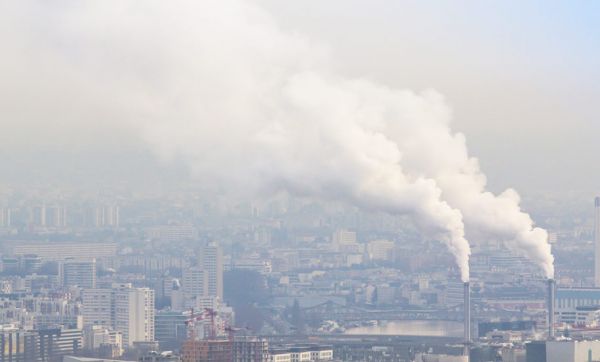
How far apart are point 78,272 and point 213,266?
10.3ft

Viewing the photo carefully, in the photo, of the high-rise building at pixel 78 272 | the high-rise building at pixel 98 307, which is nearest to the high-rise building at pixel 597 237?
the high-rise building at pixel 98 307

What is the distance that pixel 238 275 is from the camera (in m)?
48.8

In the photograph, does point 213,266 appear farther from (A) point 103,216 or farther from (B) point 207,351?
(B) point 207,351

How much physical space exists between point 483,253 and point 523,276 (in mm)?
3459

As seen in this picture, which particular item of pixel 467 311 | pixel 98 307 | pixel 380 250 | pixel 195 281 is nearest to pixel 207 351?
pixel 467 311

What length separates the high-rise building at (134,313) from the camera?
134 feet

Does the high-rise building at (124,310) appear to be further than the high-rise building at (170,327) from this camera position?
Yes

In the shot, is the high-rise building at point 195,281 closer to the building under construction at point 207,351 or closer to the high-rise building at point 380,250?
the high-rise building at point 380,250

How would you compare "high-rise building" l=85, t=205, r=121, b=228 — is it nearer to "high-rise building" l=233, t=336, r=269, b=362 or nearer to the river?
the river

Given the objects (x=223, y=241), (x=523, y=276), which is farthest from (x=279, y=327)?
(x=523, y=276)

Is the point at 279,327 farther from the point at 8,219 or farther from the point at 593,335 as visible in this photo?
the point at 593,335

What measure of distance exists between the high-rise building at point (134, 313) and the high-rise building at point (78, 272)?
148 inches

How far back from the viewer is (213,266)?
48531mm

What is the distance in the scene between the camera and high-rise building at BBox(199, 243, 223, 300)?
47.7m
